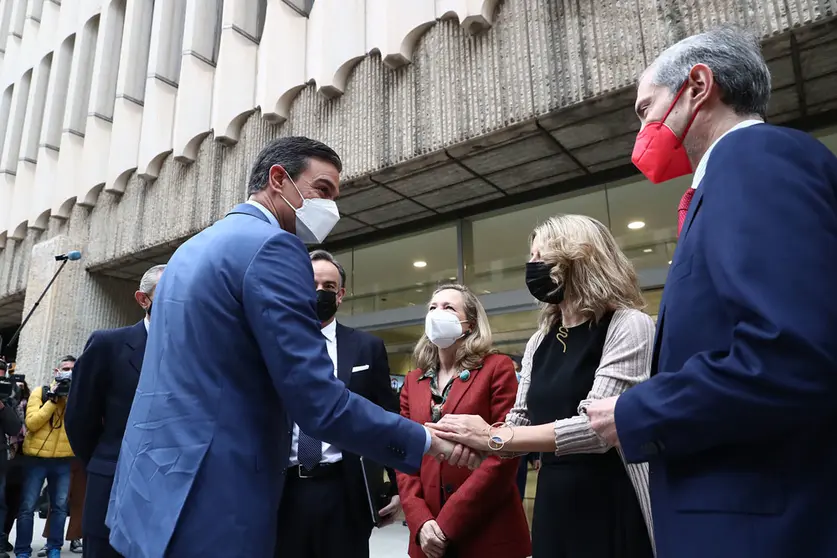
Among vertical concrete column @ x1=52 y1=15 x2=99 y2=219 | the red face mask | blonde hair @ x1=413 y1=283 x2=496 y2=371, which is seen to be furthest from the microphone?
vertical concrete column @ x1=52 y1=15 x2=99 y2=219

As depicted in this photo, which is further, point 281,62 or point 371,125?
point 281,62

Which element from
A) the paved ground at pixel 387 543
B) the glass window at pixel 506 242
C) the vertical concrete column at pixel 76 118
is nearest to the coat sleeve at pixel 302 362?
the paved ground at pixel 387 543

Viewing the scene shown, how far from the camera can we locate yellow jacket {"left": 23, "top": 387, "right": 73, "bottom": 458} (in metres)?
5.12

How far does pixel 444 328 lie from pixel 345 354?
0.52m

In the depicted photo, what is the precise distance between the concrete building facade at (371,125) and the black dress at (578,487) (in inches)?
112

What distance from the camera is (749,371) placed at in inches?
34.5

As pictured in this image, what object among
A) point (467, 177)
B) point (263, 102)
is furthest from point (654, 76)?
point (263, 102)

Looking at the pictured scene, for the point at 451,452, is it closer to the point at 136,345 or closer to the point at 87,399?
the point at 136,345

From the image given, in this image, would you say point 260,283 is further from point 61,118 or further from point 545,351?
point 61,118

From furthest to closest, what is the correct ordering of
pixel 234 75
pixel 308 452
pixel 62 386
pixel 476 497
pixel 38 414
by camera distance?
pixel 234 75, pixel 38 414, pixel 62 386, pixel 476 497, pixel 308 452

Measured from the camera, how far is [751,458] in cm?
92

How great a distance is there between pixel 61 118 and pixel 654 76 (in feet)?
37.1

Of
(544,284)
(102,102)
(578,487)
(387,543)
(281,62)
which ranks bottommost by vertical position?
Answer: (387,543)

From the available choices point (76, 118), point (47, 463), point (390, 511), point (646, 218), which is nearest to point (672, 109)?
point (390, 511)
